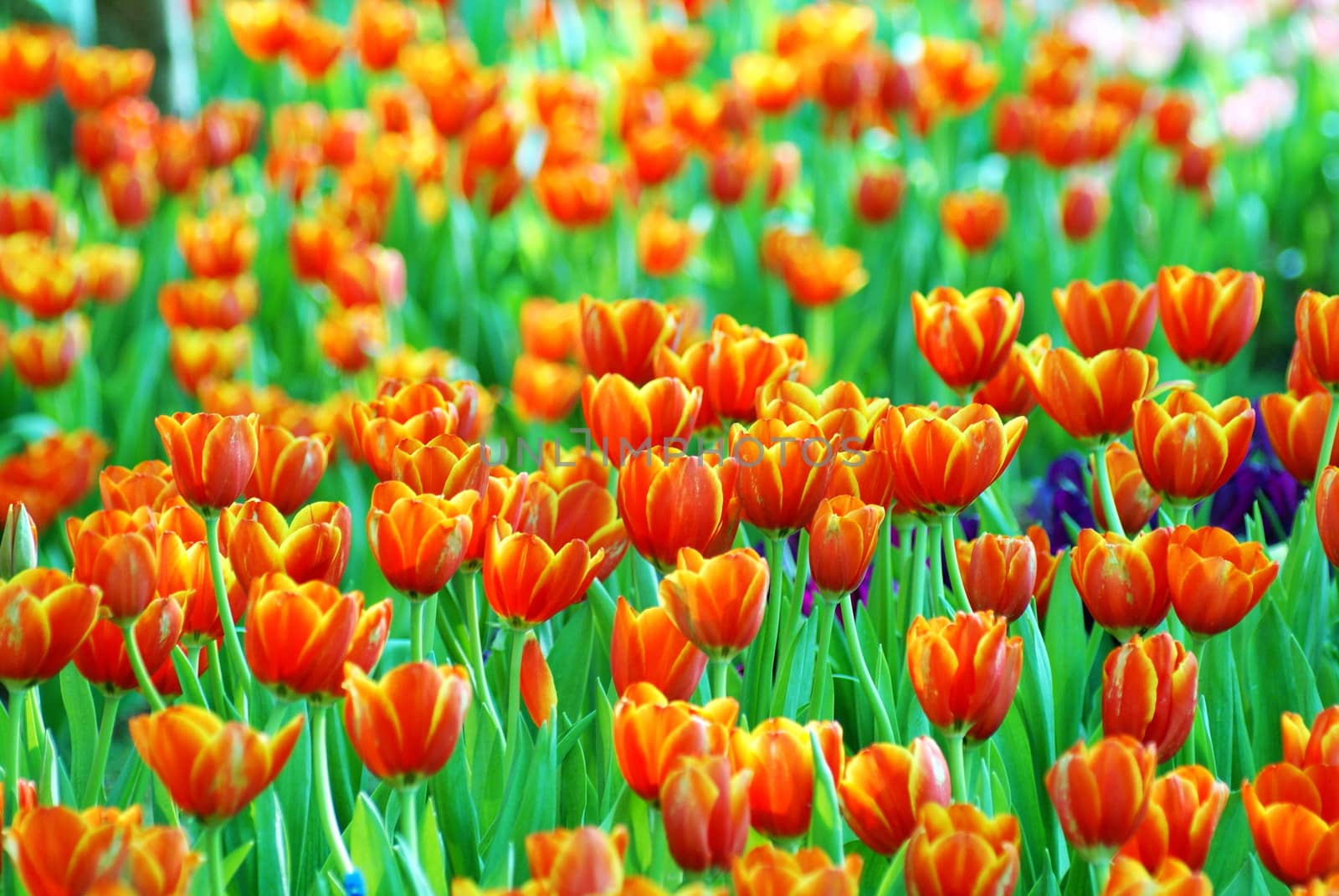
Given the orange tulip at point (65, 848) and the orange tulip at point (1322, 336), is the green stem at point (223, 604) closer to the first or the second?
the orange tulip at point (65, 848)

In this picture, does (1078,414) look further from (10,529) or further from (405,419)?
(10,529)

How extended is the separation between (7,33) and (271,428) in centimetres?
234

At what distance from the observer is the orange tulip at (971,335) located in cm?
137

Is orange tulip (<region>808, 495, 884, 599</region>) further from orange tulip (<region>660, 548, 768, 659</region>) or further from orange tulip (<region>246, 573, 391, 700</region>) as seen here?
orange tulip (<region>246, 573, 391, 700</region>)

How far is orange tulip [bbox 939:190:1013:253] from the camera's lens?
278cm

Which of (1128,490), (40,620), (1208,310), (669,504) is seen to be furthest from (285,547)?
(1208,310)

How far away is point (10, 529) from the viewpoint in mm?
1137

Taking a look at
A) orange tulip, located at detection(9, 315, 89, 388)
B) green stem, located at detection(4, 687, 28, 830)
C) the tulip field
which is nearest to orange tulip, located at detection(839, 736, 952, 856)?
the tulip field

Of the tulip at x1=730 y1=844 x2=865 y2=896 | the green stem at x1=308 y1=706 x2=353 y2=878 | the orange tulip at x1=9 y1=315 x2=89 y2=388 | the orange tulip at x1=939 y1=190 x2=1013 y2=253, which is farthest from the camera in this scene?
the orange tulip at x1=939 y1=190 x2=1013 y2=253

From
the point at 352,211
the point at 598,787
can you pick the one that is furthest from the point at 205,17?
the point at 598,787

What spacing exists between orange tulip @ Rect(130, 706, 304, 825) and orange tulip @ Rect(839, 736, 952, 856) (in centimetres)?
34

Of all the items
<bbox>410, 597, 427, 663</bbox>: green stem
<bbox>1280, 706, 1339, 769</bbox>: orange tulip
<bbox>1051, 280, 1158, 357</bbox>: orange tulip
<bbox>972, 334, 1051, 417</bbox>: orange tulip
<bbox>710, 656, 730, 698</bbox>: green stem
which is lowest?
<bbox>1280, 706, 1339, 769</bbox>: orange tulip

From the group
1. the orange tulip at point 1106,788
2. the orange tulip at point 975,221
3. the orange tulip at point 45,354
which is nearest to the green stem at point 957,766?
the orange tulip at point 1106,788

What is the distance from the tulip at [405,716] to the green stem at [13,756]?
28cm
